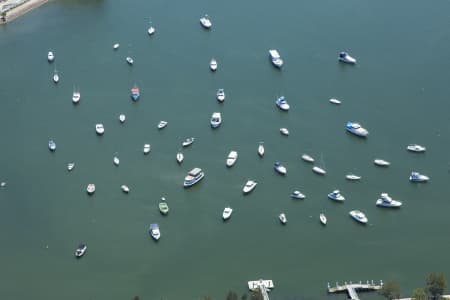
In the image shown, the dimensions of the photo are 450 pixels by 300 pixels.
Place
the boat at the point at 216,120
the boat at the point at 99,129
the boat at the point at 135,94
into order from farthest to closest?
the boat at the point at 135,94
the boat at the point at 216,120
the boat at the point at 99,129

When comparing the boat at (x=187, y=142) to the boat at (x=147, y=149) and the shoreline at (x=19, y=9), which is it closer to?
the boat at (x=147, y=149)

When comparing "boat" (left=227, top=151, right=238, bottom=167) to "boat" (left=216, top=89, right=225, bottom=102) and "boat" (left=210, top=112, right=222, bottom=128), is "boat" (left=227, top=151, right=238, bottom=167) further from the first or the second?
"boat" (left=216, top=89, right=225, bottom=102)

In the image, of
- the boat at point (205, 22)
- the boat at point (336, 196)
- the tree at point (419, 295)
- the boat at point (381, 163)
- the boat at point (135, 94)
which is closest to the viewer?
the tree at point (419, 295)

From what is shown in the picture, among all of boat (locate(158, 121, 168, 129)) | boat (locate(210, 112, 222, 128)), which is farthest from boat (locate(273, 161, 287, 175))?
boat (locate(158, 121, 168, 129))

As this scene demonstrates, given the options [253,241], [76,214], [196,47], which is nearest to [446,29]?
[196,47]

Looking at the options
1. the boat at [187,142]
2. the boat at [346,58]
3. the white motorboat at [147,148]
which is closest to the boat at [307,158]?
the boat at [187,142]

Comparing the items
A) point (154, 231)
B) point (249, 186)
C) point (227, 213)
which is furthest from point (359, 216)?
point (154, 231)
